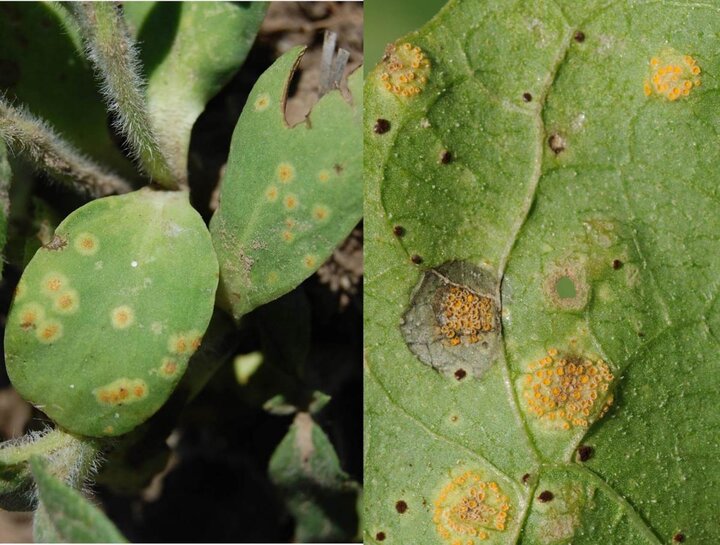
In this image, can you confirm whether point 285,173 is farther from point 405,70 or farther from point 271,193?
point 405,70

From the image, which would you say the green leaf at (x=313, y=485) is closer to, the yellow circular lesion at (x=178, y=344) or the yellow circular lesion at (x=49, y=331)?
the yellow circular lesion at (x=178, y=344)

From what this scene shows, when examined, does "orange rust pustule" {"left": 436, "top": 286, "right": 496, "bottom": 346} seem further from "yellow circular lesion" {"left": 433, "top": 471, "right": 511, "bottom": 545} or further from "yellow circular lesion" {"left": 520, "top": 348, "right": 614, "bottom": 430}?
"yellow circular lesion" {"left": 433, "top": 471, "right": 511, "bottom": 545}

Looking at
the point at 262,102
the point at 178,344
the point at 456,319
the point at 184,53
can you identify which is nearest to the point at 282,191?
the point at 262,102

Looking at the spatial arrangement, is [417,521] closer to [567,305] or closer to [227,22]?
[567,305]

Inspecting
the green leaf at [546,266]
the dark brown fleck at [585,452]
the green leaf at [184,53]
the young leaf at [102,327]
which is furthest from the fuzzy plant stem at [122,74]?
the dark brown fleck at [585,452]

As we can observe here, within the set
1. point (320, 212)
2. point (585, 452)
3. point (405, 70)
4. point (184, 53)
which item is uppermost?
point (405, 70)
